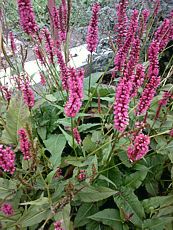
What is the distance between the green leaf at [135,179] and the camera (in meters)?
1.39

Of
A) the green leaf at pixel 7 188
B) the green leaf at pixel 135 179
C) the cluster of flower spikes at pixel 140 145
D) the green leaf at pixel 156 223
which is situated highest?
the cluster of flower spikes at pixel 140 145

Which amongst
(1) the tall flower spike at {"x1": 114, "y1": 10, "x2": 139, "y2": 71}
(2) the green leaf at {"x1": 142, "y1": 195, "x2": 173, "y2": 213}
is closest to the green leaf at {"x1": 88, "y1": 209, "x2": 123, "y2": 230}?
(2) the green leaf at {"x1": 142, "y1": 195, "x2": 173, "y2": 213}

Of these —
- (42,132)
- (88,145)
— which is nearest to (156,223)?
(88,145)

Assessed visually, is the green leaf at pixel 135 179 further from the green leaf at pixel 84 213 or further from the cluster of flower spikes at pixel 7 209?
the cluster of flower spikes at pixel 7 209

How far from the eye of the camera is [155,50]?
131 cm

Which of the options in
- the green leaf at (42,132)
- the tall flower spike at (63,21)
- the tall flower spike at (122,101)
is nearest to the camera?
the tall flower spike at (122,101)

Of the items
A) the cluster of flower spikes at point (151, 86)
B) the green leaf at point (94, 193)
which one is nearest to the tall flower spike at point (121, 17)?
the cluster of flower spikes at point (151, 86)

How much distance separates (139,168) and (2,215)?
550 mm

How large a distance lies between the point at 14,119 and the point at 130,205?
0.60m

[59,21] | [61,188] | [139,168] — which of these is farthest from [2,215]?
[59,21]

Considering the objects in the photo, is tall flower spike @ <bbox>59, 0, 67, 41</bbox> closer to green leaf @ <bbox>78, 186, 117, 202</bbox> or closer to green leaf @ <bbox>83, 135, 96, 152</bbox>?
green leaf @ <bbox>83, 135, 96, 152</bbox>

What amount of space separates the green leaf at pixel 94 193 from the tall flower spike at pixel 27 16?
2.18 feet

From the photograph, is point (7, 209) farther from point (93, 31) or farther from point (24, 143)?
point (93, 31)

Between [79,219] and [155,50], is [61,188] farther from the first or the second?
[155,50]
